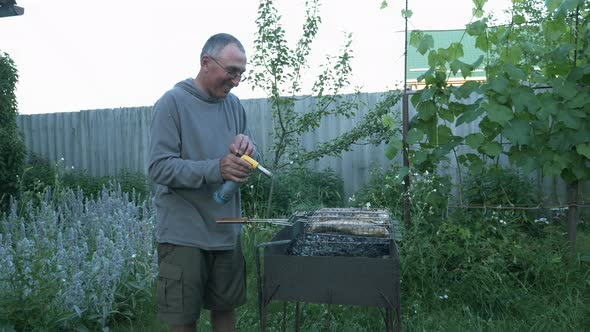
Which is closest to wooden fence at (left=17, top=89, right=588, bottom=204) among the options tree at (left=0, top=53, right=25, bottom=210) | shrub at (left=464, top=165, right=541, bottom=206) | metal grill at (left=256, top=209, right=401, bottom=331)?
shrub at (left=464, top=165, right=541, bottom=206)

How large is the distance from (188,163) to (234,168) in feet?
0.70

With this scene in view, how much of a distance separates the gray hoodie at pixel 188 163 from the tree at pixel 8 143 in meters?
4.62

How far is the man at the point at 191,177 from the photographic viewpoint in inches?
90.5

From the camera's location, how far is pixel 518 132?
3.75 metres

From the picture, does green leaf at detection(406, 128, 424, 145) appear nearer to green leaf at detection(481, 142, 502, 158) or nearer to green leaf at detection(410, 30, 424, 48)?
green leaf at detection(481, 142, 502, 158)

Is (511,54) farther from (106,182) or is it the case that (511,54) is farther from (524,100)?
(106,182)

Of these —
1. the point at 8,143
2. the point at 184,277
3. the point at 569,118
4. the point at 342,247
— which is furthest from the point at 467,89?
the point at 8,143

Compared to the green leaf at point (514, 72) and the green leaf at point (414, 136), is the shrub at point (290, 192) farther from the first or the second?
the green leaf at point (514, 72)

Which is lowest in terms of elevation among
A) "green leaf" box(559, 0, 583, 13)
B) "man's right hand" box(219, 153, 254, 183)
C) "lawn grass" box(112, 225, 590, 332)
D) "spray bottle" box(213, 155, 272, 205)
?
"lawn grass" box(112, 225, 590, 332)

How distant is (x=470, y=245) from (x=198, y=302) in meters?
2.46

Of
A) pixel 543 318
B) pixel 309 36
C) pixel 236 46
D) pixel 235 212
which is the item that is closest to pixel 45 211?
pixel 235 212

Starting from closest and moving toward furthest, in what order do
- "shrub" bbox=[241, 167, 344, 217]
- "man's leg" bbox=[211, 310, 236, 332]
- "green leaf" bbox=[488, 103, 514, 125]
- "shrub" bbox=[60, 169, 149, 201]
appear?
"man's leg" bbox=[211, 310, 236, 332] < "green leaf" bbox=[488, 103, 514, 125] < "shrub" bbox=[241, 167, 344, 217] < "shrub" bbox=[60, 169, 149, 201]

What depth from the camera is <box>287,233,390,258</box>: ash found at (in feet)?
7.70

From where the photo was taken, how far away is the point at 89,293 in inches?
137
